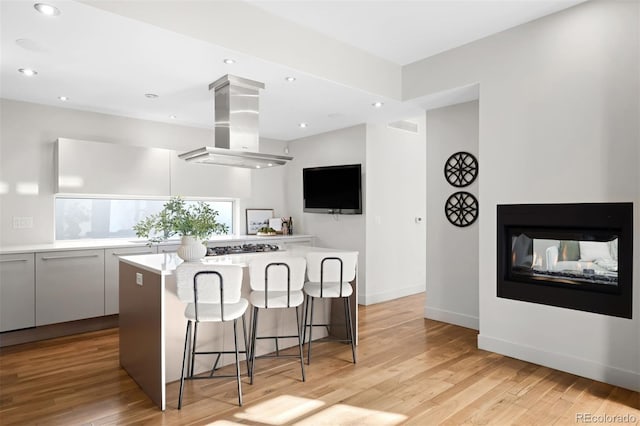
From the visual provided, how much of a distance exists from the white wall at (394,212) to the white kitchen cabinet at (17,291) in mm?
3773

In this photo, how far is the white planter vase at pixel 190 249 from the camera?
Result: 303 centimetres

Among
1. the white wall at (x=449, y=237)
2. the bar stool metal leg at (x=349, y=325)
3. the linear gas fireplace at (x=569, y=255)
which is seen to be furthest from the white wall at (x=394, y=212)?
the linear gas fireplace at (x=569, y=255)

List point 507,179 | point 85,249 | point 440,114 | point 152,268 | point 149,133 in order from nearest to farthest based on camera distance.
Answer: point 152,268 < point 507,179 < point 85,249 < point 440,114 < point 149,133

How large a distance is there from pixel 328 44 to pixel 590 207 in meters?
2.57

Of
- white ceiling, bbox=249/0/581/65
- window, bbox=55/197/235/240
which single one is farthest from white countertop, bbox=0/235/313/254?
white ceiling, bbox=249/0/581/65

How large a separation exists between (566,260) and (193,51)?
3.36 m

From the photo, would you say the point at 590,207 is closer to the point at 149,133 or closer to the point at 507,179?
the point at 507,179

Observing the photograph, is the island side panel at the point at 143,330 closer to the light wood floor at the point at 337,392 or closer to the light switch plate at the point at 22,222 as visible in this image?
the light wood floor at the point at 337,392

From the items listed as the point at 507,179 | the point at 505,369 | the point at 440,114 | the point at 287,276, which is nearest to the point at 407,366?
the point at 505,369

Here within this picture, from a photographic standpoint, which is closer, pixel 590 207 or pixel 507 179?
pixel 590 207

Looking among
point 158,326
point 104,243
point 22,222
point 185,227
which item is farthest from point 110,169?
point 158,326

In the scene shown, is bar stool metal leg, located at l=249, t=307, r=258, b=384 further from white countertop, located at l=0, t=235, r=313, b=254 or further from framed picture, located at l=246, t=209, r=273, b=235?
framed picture, located at l=246, t=209, r=273, b=235

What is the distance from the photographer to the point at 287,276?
2920 mm

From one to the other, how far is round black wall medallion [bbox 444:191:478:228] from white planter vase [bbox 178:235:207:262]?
2.79m
